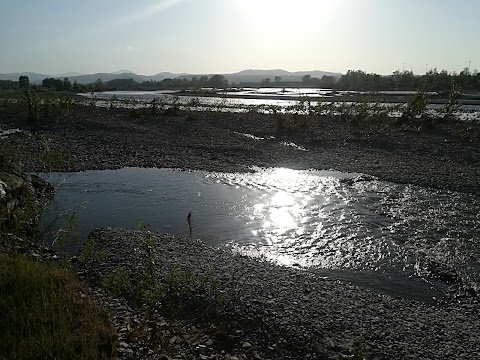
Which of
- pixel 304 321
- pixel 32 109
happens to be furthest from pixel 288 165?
pixel 32 109

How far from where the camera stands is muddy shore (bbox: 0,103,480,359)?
6785mm

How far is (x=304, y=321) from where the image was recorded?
23.7ft

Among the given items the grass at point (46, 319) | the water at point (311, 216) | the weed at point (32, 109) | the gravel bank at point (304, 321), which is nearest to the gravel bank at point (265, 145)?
the weed at point (32, 109)

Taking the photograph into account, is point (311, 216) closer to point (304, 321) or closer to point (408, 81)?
point (304, 321)

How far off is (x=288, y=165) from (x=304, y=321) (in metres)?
14.9

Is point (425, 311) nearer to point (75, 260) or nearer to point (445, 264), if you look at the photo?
point (445, 264)

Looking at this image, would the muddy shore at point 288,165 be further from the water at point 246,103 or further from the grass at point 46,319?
the water at point 246,103

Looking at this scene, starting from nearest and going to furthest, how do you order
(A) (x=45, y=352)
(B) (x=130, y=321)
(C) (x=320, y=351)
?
1. (A) (x=45, y=352)
2. (C) (x=320, y=351)
3. (B) (x=130, y=321)

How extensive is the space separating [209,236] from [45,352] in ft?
23.5

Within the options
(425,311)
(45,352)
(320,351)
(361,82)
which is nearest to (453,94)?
(425,311)

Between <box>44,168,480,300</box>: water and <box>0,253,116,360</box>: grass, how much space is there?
5376 millimetres

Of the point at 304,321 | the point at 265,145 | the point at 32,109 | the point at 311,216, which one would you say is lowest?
the point at 304,321

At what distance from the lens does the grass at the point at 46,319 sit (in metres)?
5.23

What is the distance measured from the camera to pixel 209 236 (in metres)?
12.1
